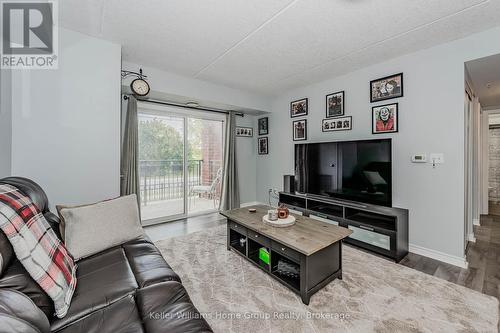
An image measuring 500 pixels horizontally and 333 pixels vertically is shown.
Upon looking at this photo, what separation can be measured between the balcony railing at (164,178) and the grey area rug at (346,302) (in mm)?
1943

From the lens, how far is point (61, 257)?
122 cm

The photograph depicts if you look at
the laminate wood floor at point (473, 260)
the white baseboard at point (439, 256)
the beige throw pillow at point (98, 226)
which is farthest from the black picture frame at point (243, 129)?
the white baseboard at point (439, 256)

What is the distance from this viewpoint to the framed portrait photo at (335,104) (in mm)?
3408

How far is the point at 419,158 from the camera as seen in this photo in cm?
262

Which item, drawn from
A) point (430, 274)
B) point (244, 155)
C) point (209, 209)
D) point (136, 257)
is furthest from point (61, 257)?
point (244, 155)

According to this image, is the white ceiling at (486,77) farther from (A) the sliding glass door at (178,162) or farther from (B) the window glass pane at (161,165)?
(B) the window glass pane at (161,165)

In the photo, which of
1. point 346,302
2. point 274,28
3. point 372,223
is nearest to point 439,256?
point 372,223

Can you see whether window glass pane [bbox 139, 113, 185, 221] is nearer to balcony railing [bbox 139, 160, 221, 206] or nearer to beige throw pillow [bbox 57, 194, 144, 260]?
balcony railing [bbox 139, 160, 221, 206]

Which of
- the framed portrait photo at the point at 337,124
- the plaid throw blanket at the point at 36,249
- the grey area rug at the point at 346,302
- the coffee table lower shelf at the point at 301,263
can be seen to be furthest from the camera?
the framed portrait photo at the point at 337,124

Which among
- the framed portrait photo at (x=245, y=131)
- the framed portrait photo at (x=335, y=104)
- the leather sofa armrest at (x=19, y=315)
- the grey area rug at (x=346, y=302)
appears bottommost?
the grey area rug at (x=346, y=302)

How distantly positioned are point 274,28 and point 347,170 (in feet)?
6.70

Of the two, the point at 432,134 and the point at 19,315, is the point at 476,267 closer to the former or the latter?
the point at 432,134

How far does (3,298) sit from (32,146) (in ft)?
6.43

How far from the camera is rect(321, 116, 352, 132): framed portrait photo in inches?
131
